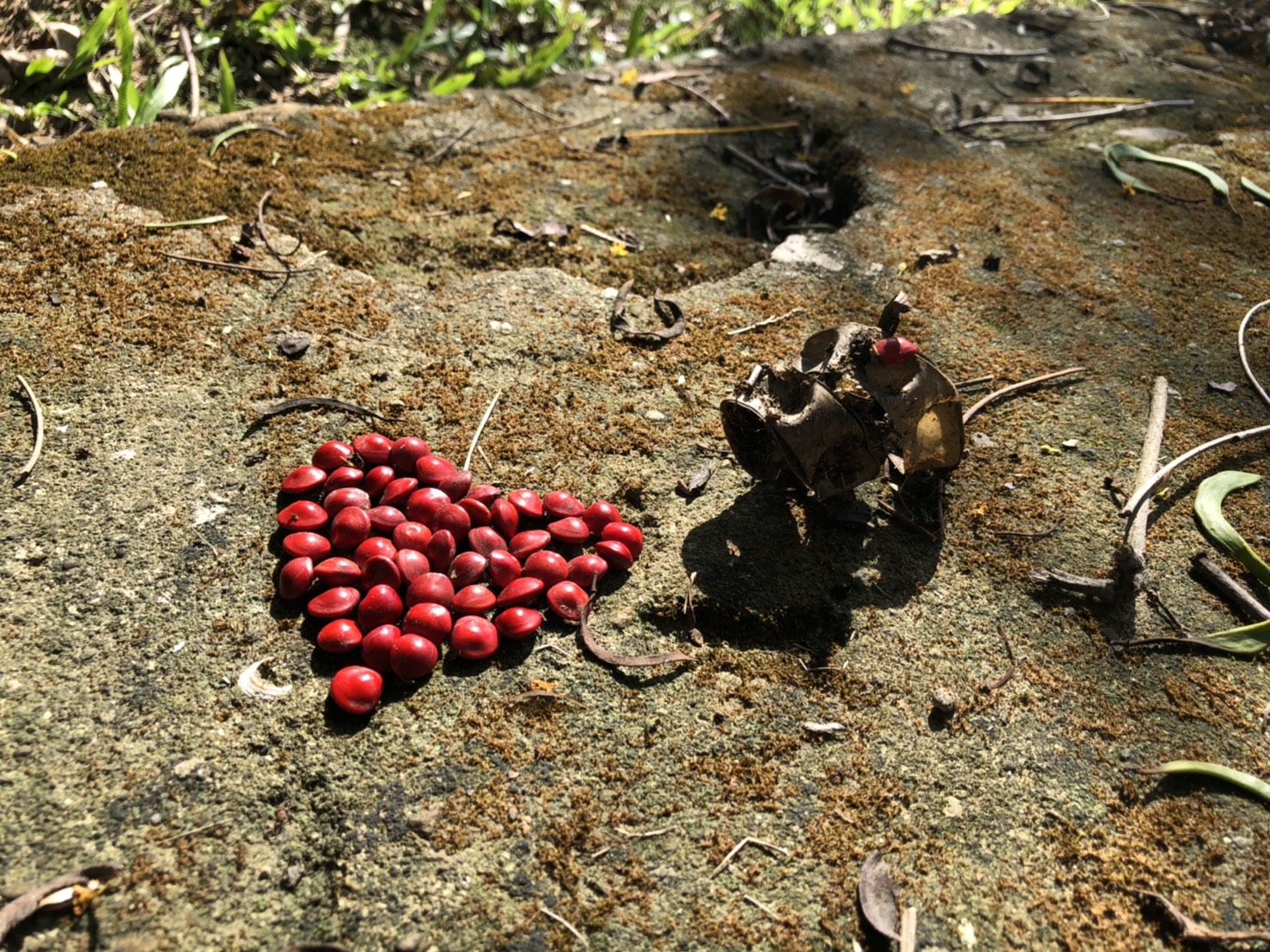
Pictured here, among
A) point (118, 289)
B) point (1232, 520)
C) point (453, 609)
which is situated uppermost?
point (118, 289)

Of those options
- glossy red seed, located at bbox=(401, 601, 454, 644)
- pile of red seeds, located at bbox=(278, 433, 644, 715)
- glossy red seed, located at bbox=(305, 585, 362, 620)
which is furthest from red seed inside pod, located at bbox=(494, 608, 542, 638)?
glossy red seed, located at bbox=(305, 585, 362, 620)

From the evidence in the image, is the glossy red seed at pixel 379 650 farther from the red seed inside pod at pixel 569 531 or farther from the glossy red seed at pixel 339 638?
the red seed inside pod at pixel 569 531

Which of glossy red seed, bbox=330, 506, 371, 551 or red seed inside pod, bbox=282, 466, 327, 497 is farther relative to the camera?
red seed inside pod, bbox=282, 466, 327, 497

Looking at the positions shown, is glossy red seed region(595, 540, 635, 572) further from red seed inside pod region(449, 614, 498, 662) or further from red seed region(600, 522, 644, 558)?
red seed inside pod region(449, 614, 498, 662)

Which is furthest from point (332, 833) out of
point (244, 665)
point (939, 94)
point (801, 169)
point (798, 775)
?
point (939, 94)

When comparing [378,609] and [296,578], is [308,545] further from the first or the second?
[378,609]

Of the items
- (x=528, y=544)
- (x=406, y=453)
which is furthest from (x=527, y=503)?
(x=406, y=453)

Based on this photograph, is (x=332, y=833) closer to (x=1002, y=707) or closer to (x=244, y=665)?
(x=244, y=665)
